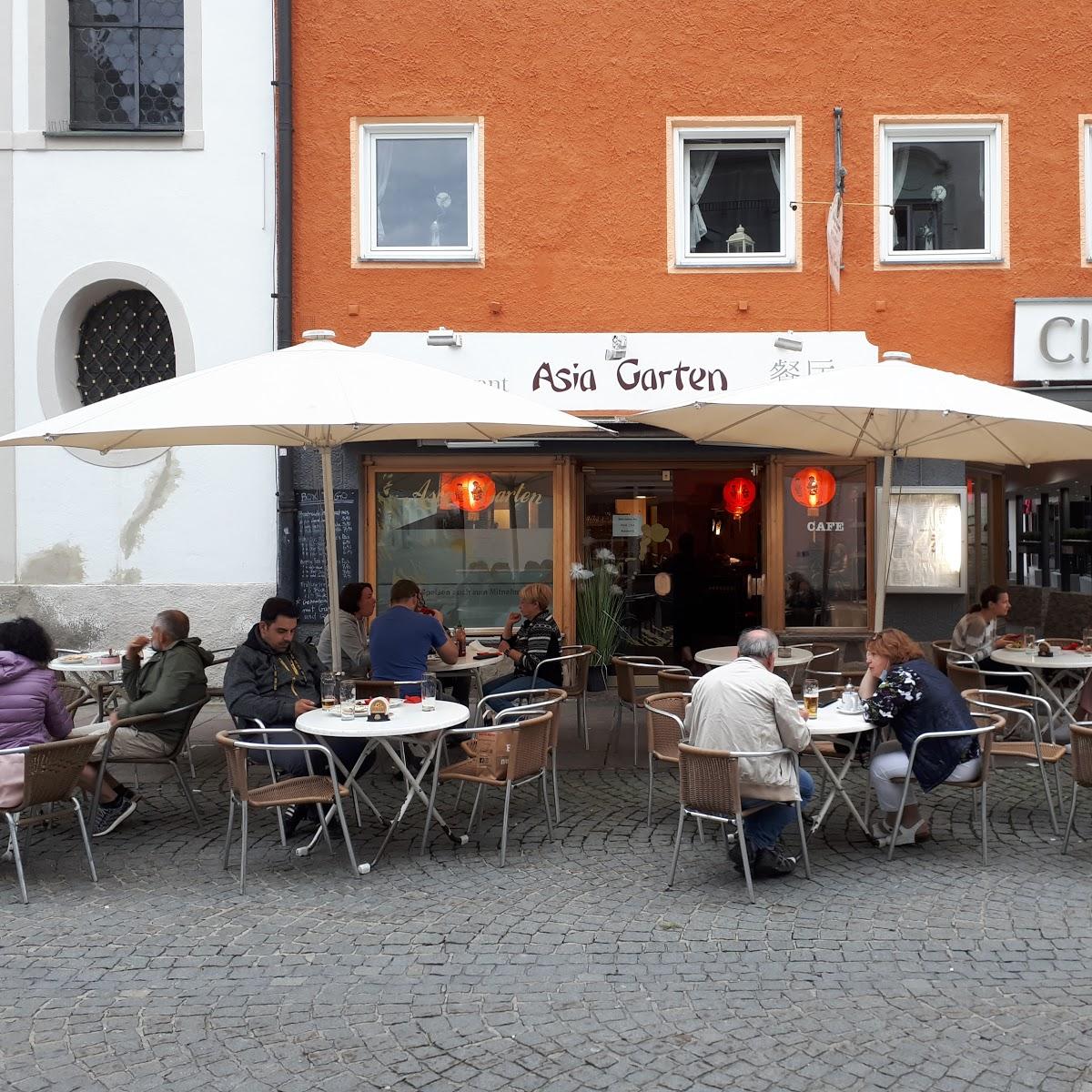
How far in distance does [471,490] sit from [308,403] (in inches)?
194

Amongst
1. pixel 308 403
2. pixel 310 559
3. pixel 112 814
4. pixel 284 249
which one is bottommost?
pixel 112 814

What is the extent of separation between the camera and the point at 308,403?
616 centimetres

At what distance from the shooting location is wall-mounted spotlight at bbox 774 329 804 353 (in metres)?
10.3

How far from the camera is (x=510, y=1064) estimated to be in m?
3.80

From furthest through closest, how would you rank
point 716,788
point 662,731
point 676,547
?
point 676,547 → point 662,731 → point 716,788

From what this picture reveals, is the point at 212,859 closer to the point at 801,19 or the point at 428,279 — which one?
the point at 428,279

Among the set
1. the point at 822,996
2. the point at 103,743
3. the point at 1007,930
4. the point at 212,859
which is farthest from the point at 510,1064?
the point at 103,743

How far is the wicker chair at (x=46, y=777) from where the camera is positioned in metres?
5.55

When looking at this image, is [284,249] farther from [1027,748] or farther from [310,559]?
[1027,748]

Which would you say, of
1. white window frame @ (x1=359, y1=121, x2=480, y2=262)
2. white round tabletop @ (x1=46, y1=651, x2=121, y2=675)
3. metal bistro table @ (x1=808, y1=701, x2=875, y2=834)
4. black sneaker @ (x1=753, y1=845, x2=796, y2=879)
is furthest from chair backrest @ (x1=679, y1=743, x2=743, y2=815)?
white window frame @ (x1=359, y1=121, x2=480, y2=262)

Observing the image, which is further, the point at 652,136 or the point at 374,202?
the point at 374,202

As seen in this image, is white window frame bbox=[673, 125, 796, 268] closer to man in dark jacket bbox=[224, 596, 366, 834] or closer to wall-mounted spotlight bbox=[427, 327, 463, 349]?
wall-mounted spotlight bbox=[427, 327, 463, 349]

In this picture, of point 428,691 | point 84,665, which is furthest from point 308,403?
point 84,665

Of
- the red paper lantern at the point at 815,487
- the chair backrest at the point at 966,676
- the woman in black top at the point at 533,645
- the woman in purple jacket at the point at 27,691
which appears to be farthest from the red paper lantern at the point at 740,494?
the woman in purple jacket at the point at 27,691
